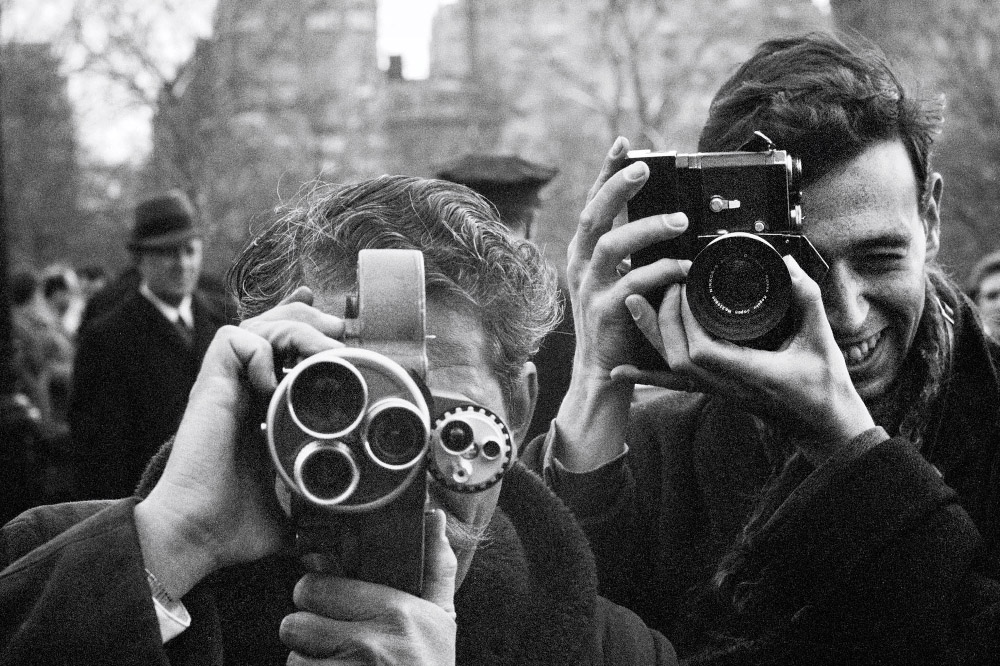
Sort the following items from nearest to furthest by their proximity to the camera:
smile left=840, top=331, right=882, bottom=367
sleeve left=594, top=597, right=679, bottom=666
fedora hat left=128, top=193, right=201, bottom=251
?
1. sleeve left=594, top=597, right=679, bottom=666
2. smile left=840, top=331, right=882, bottom=367
3. fedora hat left=128, top=193, right=201, bottom=251

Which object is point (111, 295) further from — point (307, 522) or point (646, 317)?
point (307, 522)

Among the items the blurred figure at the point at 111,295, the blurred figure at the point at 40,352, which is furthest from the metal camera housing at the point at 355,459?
the blurred figure at the point at 40,352

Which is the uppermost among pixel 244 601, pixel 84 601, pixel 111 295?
pixel 84 601

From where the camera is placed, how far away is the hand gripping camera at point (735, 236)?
7.05 feet

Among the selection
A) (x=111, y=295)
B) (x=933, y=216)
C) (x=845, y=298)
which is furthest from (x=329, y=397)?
(x=111, y=295)

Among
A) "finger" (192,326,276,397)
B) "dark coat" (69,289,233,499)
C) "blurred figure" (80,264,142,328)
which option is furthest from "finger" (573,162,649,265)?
"blurred figure" (80,264,142,328)

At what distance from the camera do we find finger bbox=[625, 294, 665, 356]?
232cm

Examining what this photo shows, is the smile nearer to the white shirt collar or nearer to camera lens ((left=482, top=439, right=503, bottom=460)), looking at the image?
camera lens ((left=482, top=439, right=503, bottom=460))

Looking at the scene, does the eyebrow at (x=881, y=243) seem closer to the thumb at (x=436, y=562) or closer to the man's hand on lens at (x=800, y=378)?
the man's hand on lens at (x=800, y=378)

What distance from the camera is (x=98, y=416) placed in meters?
6.09

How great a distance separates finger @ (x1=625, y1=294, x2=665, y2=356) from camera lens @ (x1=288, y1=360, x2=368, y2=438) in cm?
90

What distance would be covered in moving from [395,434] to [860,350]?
42.6 inches

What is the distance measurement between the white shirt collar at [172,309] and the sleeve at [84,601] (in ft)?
16.4

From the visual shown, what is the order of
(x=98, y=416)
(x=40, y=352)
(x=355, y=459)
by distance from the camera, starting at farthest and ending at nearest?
(x=40, y=352) → (x=98, y=416) → (x=355, y=459)
